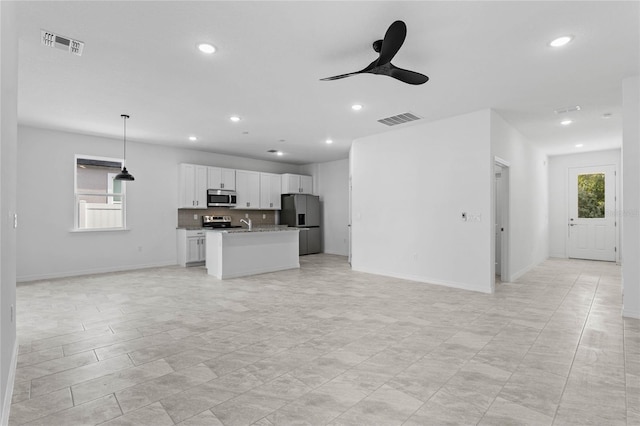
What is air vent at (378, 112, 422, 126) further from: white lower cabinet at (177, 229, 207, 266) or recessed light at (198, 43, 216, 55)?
white lower cabinet at (177, 229, 207, 266)

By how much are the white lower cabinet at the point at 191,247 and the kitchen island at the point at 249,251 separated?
101 centimetres

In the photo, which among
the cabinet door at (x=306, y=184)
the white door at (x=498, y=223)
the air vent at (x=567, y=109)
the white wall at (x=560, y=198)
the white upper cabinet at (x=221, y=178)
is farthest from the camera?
the cabinet door at (x=306, y=184)

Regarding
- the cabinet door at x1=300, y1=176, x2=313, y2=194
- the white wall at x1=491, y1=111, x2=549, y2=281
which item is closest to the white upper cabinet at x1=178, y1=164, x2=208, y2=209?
the cabinet door at x1=300, y1=176, x2=313, y2=194

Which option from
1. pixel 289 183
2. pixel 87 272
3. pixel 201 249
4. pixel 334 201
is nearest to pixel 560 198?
pixel 334 201

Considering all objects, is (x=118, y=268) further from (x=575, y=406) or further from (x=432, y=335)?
(x=575, y=406)

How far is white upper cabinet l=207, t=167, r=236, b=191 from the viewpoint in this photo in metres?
8.19

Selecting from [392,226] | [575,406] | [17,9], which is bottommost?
[575,406]

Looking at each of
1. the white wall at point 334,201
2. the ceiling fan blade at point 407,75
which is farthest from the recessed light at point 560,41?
the white wall at point 334,201

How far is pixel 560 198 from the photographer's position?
8805mm

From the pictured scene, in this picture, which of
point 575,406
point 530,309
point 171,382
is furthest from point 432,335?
point 171,382

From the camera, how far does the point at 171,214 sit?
774 cm

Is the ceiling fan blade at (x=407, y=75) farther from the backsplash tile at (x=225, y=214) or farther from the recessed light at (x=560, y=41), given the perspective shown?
the backsplash tile at (x=225, y=214)

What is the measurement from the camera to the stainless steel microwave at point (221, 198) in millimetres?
8133

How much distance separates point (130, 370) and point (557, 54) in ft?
15.9
